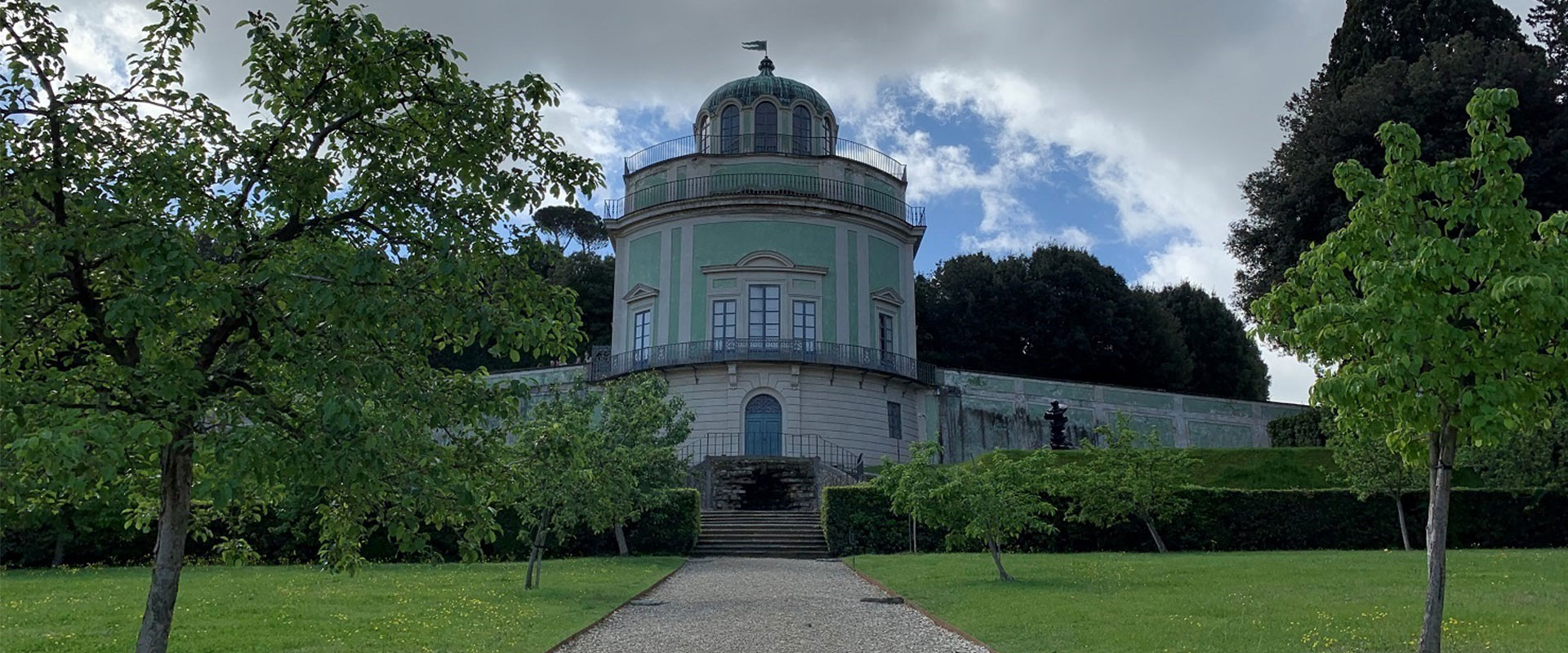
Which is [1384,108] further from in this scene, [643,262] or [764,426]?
[643,262]

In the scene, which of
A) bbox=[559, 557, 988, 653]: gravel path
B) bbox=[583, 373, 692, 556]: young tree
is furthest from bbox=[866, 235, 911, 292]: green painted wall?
bbox=[559, 557, 988, 653]: gravel path

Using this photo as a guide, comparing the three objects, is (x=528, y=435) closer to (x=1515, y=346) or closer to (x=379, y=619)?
(x=379, y=619)

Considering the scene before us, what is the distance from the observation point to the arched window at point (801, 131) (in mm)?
39625

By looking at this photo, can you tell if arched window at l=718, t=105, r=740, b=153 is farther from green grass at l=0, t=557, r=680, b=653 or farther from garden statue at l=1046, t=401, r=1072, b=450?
green grass at l=0, t=557, r=680, b=653

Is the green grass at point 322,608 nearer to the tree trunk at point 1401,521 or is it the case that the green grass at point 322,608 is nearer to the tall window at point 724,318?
the tree trunk at point 1401,521

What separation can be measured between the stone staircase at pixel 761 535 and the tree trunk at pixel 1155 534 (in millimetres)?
6349

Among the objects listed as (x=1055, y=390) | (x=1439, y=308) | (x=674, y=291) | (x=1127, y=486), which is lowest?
(x=1127, y=486)

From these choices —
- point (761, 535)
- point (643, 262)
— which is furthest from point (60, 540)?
point (643, 262)

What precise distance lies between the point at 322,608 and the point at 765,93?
→ 96.2ft

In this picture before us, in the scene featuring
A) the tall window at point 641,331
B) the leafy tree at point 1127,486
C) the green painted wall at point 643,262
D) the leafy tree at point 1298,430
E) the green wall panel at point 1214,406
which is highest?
the green painted wall at point 643,262

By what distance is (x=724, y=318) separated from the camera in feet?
119

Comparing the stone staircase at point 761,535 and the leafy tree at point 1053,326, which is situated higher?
the leafy tree at point 1053,326

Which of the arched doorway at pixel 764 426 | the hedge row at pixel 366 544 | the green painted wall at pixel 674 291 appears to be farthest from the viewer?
the green painted wall at pixel 674 291

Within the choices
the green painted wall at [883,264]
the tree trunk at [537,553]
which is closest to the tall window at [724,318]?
the green painted wall at [883,264]
